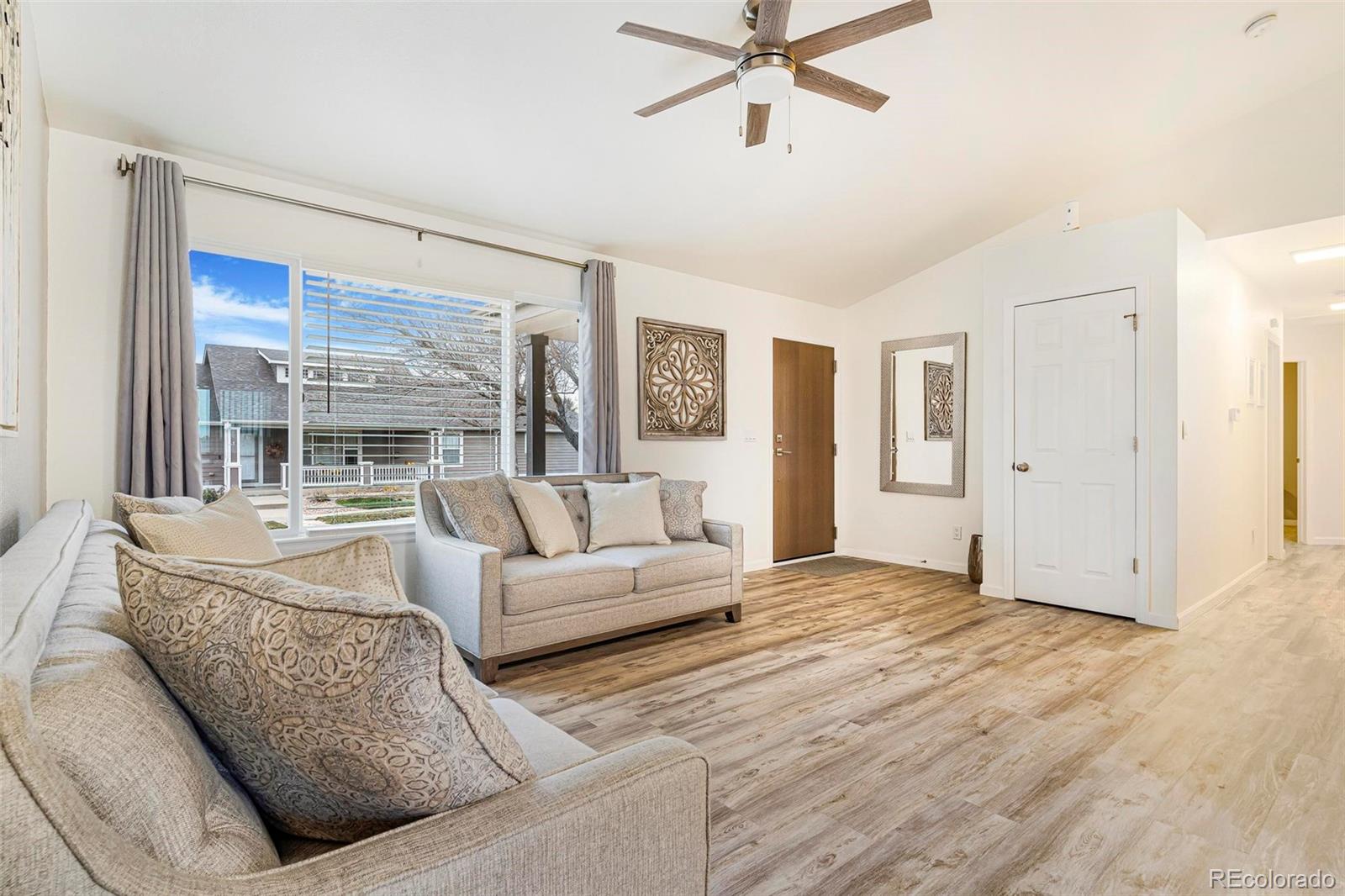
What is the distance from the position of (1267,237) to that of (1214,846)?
4215mm

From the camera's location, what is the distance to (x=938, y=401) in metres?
5.66

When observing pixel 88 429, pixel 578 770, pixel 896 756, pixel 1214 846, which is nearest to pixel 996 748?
pixel 896 756

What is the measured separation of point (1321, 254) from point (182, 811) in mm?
6540

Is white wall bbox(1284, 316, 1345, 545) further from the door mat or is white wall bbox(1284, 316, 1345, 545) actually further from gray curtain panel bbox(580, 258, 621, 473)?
gray curtain panel bbox(580, 258, 621, 473)

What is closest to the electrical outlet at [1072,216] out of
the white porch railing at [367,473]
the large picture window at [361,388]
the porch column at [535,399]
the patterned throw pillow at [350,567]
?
the large picture window at [361,388]

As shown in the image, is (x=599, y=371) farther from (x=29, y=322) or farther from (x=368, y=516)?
(x=29, y=322)

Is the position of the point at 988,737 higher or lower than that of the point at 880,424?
lower

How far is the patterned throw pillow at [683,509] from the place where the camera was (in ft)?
13.6

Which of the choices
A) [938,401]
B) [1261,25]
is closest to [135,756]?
[1261,25]

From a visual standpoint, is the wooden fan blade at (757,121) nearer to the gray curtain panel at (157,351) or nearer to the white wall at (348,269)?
the white wall at (348,269)

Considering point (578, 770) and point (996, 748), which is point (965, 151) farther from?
point (578, 770)

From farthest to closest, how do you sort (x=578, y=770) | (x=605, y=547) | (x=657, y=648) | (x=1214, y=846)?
(x=605, y=547), (x=657, y=648), (x=1214, y=846), (x=578, y=770)

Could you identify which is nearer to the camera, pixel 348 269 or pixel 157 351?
pixel 157 351

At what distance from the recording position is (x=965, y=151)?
13.3 ft
